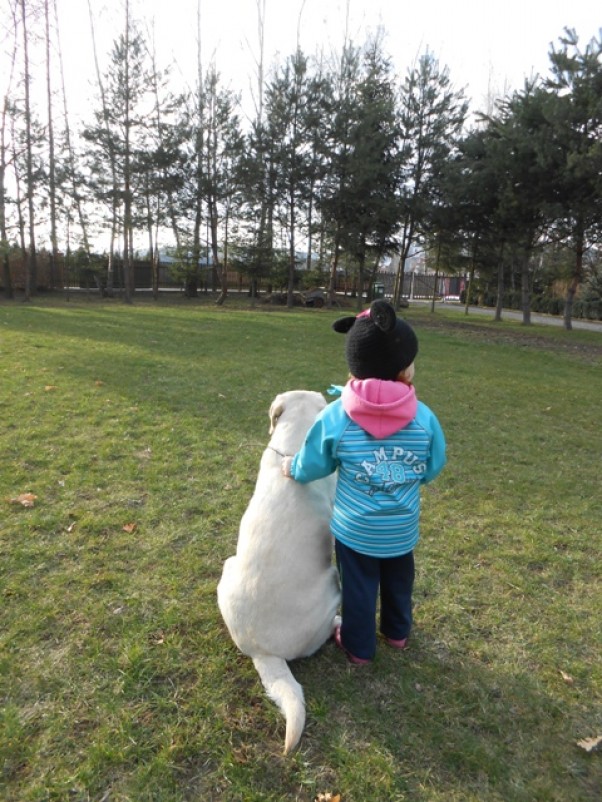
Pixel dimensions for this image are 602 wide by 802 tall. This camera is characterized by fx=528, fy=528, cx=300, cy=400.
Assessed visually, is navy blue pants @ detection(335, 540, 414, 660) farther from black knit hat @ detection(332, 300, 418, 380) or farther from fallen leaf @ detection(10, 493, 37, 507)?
fallen leaf @ detection(10, 493, 37, 507)

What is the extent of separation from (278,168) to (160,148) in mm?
5679

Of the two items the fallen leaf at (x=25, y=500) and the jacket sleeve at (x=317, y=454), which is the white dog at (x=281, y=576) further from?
the fallen leaf at (x=25, y=500)

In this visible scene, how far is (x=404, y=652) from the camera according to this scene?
2580 mm

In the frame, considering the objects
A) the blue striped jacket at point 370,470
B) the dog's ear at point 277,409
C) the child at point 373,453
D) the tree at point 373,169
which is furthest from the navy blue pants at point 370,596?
the tree at point 373,169

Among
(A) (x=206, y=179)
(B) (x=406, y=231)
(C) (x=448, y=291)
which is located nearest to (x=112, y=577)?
(B) (x=406, y=231)

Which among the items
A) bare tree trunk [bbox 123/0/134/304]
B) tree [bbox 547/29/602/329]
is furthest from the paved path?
bare tree trunk [bbox 123/0/134/304]

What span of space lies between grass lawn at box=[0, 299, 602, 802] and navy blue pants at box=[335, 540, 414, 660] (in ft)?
0.44

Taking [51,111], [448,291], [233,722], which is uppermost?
[51,111]

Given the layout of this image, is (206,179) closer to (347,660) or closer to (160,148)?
(160,148)

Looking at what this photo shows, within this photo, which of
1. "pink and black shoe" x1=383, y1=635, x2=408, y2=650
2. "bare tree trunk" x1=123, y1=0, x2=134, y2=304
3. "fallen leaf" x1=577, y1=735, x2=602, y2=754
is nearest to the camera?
"fallen leaf" x1=577, y1=735, x2=602, y2=754

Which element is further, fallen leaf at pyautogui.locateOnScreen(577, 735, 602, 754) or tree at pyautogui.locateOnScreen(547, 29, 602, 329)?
tree at pyautogui.locateOnScreen(547, 29, 602, 329)

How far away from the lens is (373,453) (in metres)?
2.18

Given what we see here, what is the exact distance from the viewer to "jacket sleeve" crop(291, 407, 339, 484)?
7.20ft

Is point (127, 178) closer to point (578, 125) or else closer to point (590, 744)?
point (578, 125)
